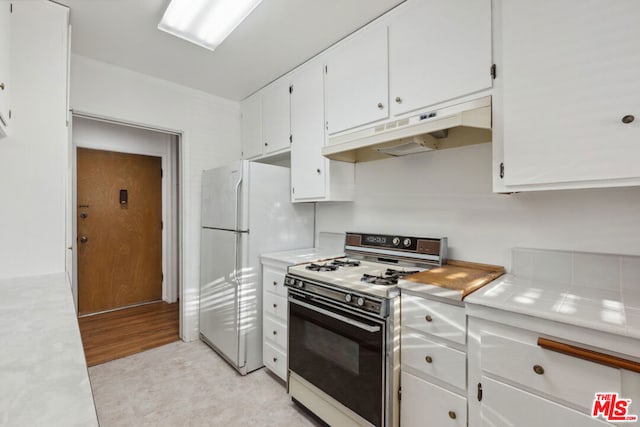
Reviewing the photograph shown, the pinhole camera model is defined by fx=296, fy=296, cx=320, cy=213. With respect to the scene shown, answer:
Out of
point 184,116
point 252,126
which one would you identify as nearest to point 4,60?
point 184,116

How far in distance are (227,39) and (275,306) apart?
202 centimetres

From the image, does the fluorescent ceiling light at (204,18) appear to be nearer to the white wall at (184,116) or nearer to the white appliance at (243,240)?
the white appliance at (243,240)

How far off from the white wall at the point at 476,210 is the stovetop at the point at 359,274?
315 millimetres

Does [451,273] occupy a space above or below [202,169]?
below

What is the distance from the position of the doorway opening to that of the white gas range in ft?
6.16

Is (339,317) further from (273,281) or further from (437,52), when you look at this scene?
(437,52)

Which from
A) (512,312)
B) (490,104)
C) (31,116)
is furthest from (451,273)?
(31,116)

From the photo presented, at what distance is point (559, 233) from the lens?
4.87ft

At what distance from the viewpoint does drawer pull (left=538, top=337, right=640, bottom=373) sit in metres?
0.90

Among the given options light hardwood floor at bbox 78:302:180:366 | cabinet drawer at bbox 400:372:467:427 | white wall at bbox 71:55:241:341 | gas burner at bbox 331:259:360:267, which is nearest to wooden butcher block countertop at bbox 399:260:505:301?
cabinet drawer at bbox 400:372:467:427

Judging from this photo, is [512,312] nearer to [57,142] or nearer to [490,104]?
[490,104]

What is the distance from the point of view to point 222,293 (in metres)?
2.62

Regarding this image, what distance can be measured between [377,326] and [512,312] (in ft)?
1.92

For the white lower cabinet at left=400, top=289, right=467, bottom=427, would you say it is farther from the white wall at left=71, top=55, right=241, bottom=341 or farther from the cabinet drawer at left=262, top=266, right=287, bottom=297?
the white wall at left=71, top=55, right=241, bottom=341
